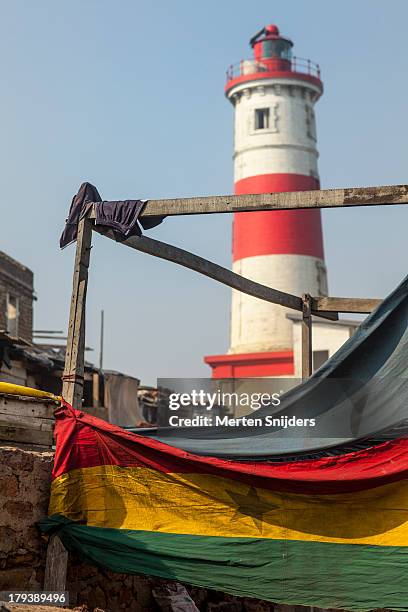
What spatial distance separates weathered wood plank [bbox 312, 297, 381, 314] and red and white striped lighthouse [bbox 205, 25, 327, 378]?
2092 cm

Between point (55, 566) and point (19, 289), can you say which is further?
point (19, 289)

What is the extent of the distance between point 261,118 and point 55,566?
31171mm

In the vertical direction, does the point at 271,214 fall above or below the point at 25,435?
above

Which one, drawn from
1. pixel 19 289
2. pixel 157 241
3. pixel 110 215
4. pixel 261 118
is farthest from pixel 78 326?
pixel 261 118

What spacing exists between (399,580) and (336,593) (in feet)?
1.42

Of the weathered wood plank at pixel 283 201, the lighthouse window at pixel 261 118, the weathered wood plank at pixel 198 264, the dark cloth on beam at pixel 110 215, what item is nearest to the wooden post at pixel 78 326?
the dark cloth on beam at pixel 110 215

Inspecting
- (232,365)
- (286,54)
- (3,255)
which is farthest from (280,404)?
(286,54)

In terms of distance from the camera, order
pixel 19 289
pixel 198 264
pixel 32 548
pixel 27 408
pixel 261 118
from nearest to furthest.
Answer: pixel 32 548, pixel 27 408, pixel 198 264, pixel 19 289, pixel 261 118

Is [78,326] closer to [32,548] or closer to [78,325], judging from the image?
[78,325]

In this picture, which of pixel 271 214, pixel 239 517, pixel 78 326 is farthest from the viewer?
pixel 271 214

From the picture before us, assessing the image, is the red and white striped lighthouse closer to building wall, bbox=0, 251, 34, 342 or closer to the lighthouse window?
the lighthouse window

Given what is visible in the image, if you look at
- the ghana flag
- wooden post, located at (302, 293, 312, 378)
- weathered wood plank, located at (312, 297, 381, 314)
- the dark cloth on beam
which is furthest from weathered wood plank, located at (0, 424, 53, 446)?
weathered wood plank, located at (312, 297, 381, 314)

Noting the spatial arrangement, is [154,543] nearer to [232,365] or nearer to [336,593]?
[336,593]

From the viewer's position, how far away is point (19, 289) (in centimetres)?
2488
